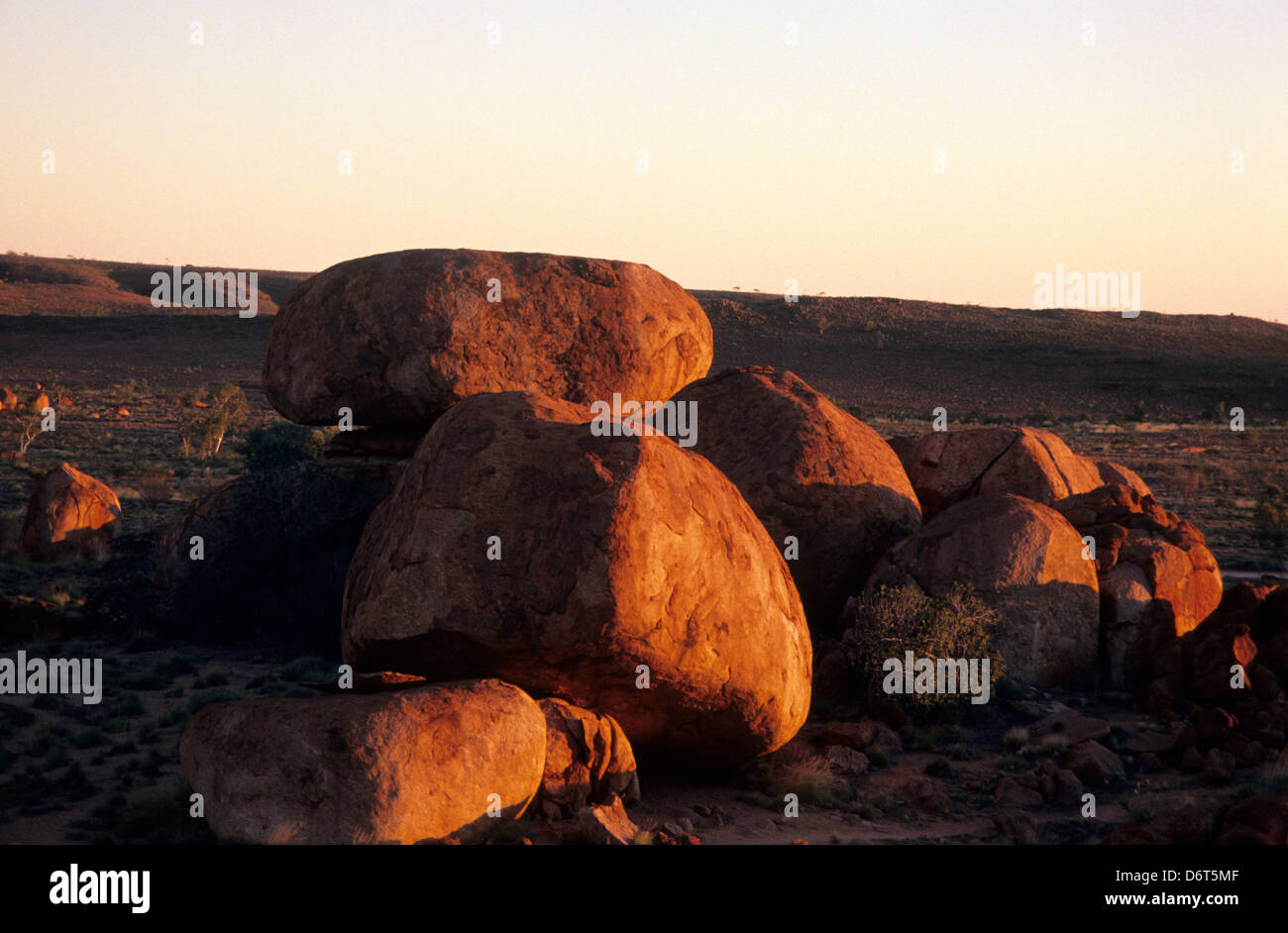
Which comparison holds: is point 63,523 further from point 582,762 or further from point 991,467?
point 991,467

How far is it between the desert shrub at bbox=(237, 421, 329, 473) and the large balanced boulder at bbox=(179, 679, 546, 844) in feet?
53.1

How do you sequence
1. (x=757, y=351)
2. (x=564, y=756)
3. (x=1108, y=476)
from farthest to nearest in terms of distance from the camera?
(x=757, y=351) → (x=1108, y=476) → (x=564, y=756)

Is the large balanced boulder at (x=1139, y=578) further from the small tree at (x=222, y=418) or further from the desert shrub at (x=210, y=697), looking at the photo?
the small tree at (x=222, y=418)

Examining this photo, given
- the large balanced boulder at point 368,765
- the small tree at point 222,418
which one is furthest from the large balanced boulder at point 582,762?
the small tree at point 222,418

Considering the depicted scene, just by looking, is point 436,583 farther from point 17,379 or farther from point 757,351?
point 757,351

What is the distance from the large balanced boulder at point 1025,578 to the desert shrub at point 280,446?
14217 millimetres

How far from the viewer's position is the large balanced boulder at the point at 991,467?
14602 mm

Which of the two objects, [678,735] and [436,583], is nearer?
[436,583]

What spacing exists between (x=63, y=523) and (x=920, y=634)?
1327 centimetres

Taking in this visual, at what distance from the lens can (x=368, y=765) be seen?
655cm

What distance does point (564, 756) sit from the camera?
777 centimetres

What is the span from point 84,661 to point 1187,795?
10347mm
